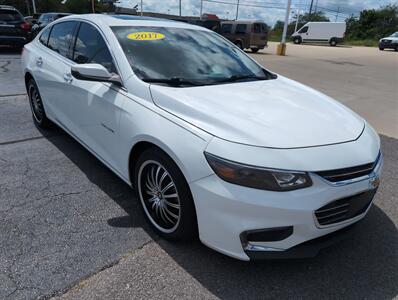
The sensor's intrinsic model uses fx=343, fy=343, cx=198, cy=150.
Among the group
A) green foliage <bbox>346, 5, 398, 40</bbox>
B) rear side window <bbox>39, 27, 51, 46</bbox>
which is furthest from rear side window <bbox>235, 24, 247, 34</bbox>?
green foliage <bbox>346, 5, 398, 40</bbox>

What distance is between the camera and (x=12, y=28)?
512 inches

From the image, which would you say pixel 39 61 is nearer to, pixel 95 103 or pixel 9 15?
pixel 95 103

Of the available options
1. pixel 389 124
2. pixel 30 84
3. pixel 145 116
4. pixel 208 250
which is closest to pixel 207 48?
pixel 145 116

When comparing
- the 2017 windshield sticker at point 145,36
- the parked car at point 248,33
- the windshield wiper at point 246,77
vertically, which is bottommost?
the parked car at point 248,33

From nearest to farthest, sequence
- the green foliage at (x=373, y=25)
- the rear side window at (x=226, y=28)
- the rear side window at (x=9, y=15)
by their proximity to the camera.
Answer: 1. the rear side window at (x=9, y=15)
2. the rear side window at (x=226, y=28)
3. the green foliage at (x=373, y=25)

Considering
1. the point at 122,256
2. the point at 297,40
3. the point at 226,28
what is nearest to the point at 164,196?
the point at 122,256

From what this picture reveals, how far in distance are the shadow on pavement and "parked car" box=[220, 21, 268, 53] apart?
70.8 feet

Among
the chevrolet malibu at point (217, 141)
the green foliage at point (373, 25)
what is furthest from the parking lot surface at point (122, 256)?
the green foliage at point (373, 25)

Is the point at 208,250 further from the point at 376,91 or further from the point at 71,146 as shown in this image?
the point at 376,91

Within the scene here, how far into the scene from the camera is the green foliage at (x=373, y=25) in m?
50.4

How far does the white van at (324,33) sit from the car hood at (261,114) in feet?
133

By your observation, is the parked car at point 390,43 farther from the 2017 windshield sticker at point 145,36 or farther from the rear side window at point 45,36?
the 2017 windshield sticker at point 145,36

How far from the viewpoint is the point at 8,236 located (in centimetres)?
268

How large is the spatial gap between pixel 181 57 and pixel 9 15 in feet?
42.8
